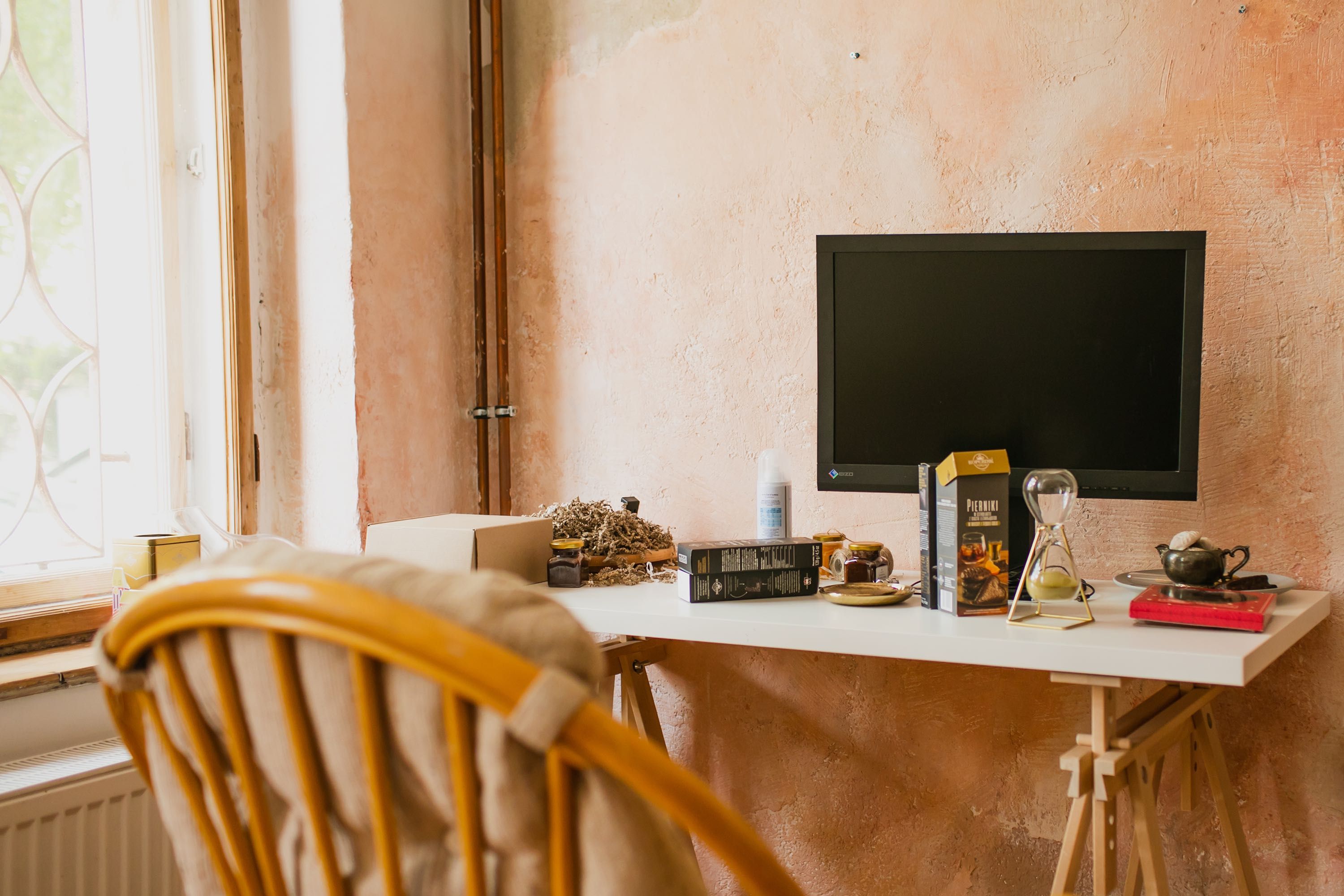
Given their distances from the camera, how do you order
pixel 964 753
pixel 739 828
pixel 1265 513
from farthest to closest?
pixel 964 753, pixel 1265 513, pixel 739 828

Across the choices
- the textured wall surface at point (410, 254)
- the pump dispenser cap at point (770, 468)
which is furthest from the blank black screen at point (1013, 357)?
the textured wall surface at point (410, 254)

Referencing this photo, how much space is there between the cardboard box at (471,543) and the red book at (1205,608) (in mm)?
912

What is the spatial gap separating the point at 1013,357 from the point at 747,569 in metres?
0.54

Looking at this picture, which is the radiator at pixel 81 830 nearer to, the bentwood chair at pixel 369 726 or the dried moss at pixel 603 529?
the dried moss at pixel 603 529

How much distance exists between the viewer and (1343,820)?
1.55 m

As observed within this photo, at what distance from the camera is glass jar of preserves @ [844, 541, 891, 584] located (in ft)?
5.18

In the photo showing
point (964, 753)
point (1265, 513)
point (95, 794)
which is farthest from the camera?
point (964, 753)

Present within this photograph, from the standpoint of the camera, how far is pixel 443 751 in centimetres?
59

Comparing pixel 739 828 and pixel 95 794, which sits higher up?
pixel 739 828

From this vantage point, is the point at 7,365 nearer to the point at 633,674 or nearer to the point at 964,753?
the point at 633,674

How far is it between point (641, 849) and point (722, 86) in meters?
1.73

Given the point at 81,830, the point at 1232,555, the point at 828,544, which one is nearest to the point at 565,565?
the point at 828,544

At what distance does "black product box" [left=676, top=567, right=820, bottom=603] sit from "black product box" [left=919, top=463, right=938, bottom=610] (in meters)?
0.18

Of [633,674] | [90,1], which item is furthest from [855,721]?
[90,1]
